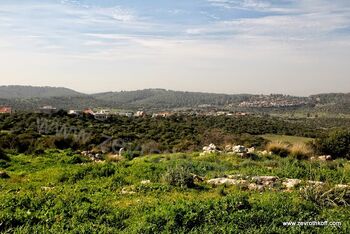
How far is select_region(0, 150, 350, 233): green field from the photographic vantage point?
8.12 metres

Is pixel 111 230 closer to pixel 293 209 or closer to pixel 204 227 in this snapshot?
pixel 204 227

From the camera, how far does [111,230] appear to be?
7.96 meters

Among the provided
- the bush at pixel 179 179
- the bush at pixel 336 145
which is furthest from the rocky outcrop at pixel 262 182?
the bush at pixel 336 145

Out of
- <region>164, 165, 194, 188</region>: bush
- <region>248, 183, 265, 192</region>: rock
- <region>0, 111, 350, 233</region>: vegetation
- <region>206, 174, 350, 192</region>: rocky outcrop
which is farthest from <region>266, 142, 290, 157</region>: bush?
<region>164, 165, 194, 188</region>: bush

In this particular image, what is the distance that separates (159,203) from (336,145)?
17089 mm

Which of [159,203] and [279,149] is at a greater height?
[159,203]

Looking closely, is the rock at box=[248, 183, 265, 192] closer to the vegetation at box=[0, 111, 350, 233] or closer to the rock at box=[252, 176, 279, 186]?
the vegetation at box=[0, 111, 350, 233]

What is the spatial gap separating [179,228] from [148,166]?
737 centimetres

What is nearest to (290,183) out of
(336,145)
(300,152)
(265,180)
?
(265,180)

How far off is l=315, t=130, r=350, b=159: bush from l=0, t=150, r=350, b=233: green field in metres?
8.98

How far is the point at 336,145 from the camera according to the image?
78.1ft

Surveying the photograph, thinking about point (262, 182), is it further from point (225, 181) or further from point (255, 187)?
point (225, 181)

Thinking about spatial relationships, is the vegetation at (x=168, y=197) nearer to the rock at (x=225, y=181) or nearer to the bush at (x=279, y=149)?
the rock at (x=225, y=181)

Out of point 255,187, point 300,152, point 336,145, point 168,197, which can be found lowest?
point 300,152
